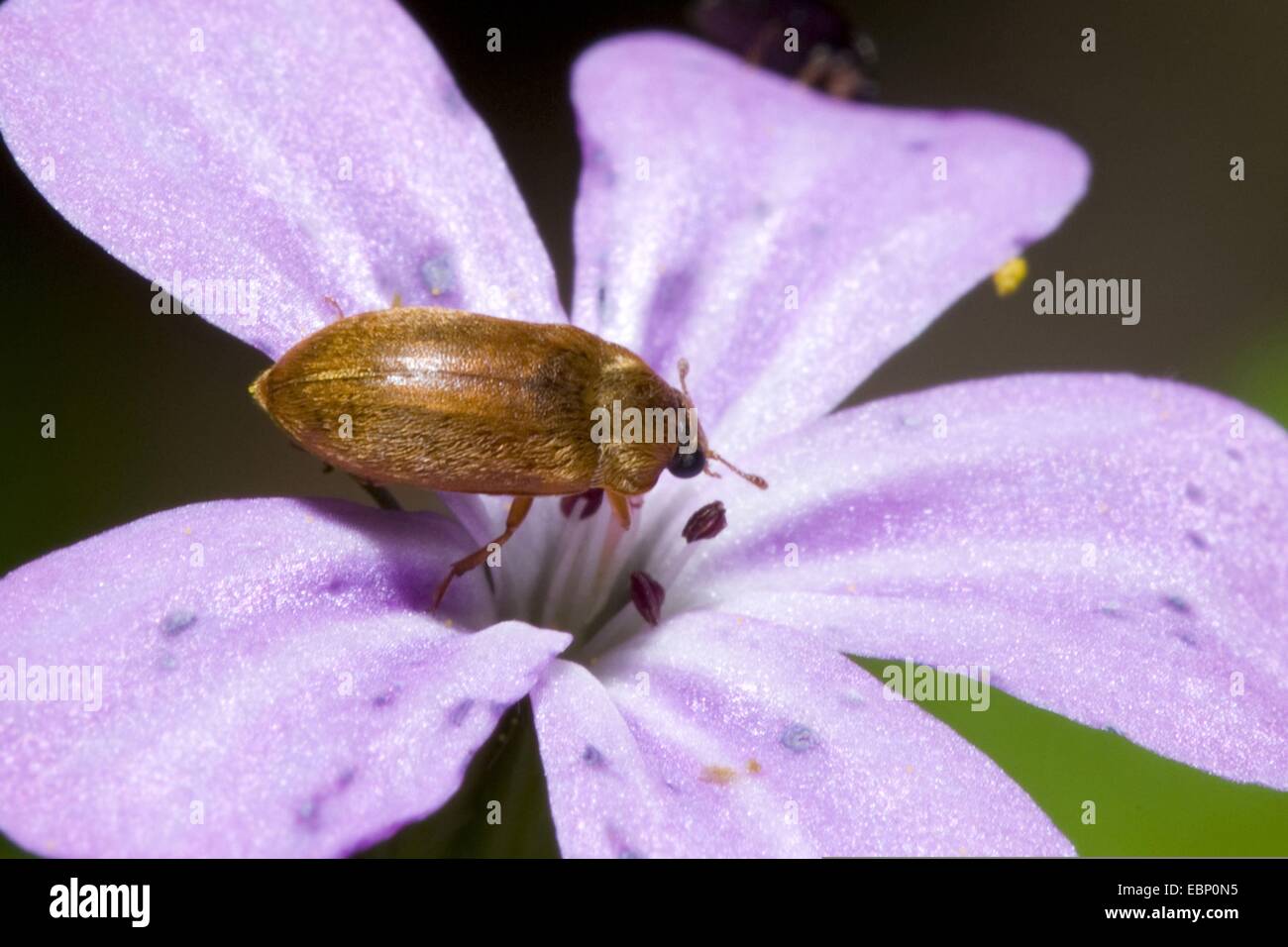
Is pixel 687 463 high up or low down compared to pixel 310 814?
up

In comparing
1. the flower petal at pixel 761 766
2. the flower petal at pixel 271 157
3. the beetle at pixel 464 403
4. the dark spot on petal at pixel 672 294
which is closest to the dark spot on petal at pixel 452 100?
the flower petal at pixel 271 157

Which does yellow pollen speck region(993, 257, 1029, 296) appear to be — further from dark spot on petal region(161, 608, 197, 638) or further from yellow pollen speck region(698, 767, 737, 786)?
dark spot on petal region(161, 608, 197, 638)

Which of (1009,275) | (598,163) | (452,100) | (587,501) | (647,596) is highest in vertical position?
(452,100)

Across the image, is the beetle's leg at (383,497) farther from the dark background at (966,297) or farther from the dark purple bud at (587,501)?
the dark background at (966,297)

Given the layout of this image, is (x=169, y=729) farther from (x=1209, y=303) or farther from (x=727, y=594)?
(x=1209, y=303)

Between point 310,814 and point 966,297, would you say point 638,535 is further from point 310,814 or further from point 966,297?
point 966,297

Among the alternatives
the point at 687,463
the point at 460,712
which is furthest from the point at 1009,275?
the point at 460,712

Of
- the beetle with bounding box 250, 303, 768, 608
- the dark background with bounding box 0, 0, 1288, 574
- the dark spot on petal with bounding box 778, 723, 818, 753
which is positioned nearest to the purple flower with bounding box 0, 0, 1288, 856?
the dark spot on petal with bounding box 778, 723, 818, 753

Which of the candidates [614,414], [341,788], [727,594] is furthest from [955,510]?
[341,788]
